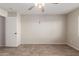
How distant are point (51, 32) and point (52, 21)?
78cm

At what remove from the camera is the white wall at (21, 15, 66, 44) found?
9250mm

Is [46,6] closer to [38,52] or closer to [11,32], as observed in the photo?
[38,52]

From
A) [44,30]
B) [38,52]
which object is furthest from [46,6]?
[44,30]

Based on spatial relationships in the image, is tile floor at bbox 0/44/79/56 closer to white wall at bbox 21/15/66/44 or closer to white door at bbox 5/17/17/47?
white door at bbox 5/17/17/47

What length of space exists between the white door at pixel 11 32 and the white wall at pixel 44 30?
1.53m

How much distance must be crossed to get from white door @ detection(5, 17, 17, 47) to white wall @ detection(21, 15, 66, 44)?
1.53 metres

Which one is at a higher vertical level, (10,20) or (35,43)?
(10,20)

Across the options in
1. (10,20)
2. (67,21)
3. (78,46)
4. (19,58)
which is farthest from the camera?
(67,21)

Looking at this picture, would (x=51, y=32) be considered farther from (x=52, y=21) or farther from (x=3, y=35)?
(x=3, y=35)

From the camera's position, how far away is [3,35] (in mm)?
8164

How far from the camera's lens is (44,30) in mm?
9320

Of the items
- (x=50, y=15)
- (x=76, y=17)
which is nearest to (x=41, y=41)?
(x=50, y=15)

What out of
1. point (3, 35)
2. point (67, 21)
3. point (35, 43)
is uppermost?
point (67, 21)

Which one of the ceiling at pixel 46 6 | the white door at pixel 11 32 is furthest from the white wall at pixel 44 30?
the ceiling at pixel 46 6
